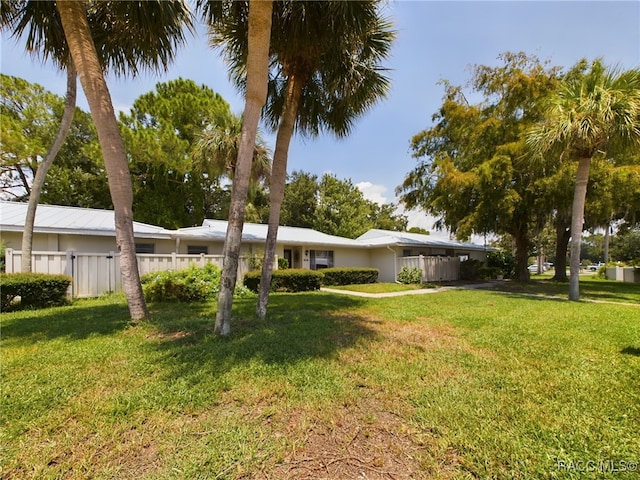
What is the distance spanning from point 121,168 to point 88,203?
1912 centimetres

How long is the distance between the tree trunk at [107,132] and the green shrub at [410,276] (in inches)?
532

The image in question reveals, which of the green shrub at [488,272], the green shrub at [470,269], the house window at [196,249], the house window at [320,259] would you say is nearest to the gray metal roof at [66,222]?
the house window at [196,249]

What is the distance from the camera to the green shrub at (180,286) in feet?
30.7

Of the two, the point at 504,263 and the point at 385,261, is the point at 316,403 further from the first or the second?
the point at 504,263

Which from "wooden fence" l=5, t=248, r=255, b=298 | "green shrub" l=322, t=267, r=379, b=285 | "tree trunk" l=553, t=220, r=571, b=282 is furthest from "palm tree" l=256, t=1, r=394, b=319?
"tree trunk" l=553, t=220, r=571, b=282

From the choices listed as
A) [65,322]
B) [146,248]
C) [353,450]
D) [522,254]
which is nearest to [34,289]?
[65,322]

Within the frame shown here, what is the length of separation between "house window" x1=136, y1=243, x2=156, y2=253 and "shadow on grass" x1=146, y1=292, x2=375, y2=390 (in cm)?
768

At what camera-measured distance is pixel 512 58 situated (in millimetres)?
15297

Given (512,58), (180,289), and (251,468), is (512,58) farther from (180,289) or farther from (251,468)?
(251,468)

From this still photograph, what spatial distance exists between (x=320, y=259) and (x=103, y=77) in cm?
1424

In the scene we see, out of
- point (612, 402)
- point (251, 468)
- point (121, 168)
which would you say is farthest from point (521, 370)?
point (121, 168)

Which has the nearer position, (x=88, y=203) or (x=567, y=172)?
(x=567, y=172)

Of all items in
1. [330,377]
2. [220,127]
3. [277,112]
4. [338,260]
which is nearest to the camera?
[330,377]

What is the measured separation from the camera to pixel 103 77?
6195mm
